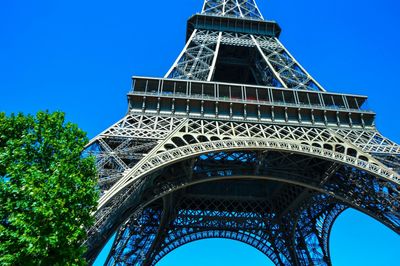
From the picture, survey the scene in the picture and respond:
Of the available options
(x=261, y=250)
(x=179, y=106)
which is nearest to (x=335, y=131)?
(x=179, y=106)

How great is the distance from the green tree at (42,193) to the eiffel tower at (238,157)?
258 centimetres

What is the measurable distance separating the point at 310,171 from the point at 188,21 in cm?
1600

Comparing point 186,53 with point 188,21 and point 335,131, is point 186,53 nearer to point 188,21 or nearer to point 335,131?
point 188,21

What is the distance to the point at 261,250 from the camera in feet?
96.8

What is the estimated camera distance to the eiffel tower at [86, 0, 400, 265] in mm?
15938

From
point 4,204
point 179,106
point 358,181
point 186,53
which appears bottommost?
point 4,204

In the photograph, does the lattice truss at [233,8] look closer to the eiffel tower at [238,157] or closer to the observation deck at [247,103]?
the eiffel tower at [238,157]

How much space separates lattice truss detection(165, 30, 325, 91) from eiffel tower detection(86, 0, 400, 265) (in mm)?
104

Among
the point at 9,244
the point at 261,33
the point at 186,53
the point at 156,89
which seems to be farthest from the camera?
the point at 261,33

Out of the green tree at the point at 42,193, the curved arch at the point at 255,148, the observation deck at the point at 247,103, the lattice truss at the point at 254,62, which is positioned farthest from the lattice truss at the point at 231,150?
the lattice truss at the point at 254,62

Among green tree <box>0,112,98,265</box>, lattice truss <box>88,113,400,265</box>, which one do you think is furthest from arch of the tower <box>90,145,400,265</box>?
green tree <box>0,112,98,265</box>

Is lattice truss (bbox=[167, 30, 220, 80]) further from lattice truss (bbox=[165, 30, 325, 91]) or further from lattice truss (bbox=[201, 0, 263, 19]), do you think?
lattice truss (bbox=[201, 0, 263, 19])

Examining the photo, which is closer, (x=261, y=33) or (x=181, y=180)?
(x=181, y=180)

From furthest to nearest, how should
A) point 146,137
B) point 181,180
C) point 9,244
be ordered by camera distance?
point 181,180 → point 146,137 → point 9,244
